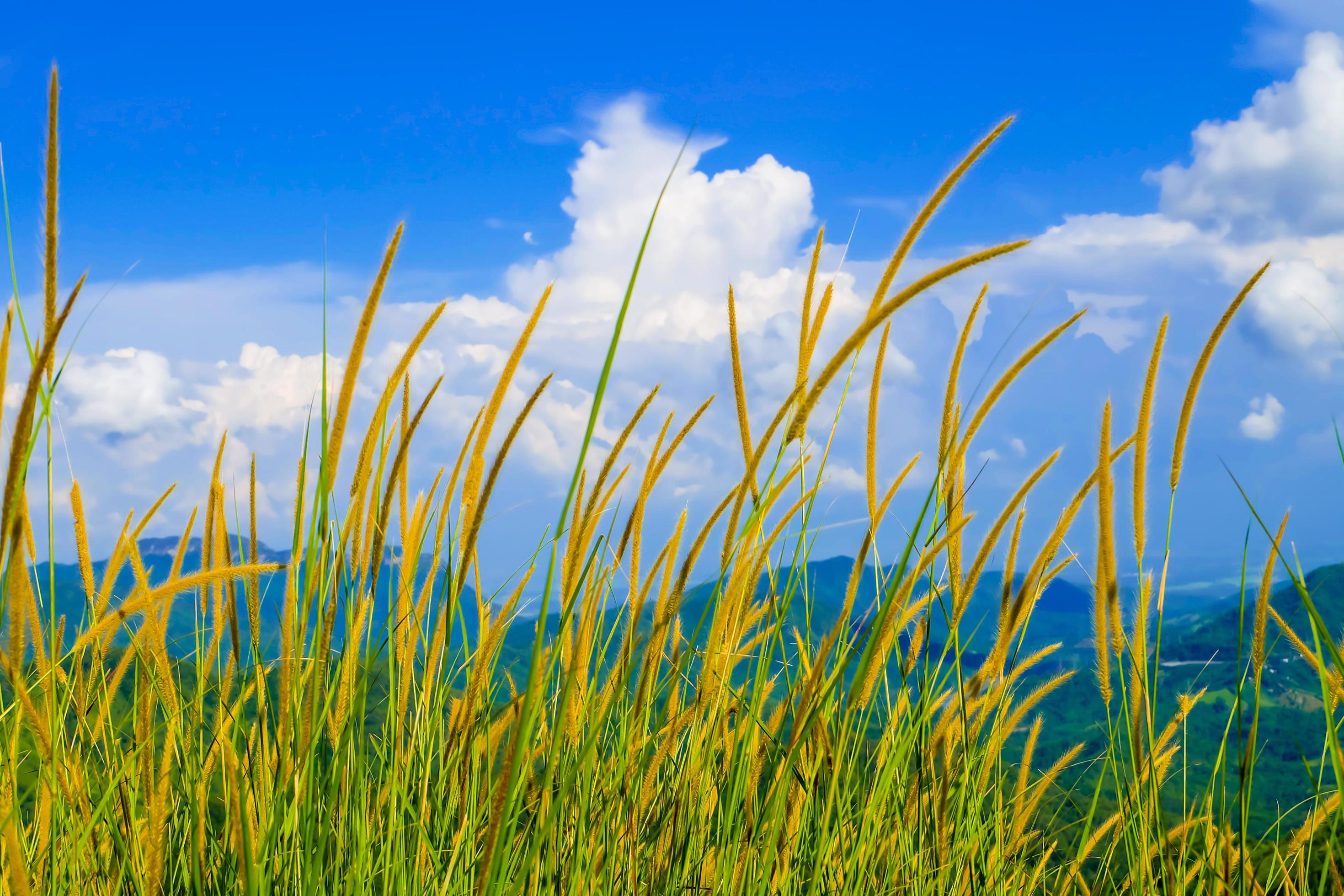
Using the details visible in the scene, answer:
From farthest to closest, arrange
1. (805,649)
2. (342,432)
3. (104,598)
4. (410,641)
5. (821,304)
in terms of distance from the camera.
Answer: (805,649)
(410,641)
(821,304)
(104,598)
(342,432)

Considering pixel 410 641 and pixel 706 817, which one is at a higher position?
pixel 410 641

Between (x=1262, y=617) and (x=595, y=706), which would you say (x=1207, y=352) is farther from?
(x=595, y=706)

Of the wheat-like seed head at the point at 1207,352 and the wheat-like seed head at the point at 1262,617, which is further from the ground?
the wheat-like seed head at the point at 1207,352

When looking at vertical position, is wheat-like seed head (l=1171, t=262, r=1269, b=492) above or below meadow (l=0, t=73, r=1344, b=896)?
above

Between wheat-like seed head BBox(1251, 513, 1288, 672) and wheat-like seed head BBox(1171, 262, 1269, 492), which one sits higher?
wheat-like seed head BBox(1171, 262, 1269, 492)

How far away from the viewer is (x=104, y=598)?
117cm

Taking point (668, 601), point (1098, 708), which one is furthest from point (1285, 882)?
point (668, 601)

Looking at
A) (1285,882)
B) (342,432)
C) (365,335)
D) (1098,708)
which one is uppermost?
(365,335)

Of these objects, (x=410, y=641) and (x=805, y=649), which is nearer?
(x=410, y=641)

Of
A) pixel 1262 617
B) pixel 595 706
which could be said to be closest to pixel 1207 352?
pixel 1262 617

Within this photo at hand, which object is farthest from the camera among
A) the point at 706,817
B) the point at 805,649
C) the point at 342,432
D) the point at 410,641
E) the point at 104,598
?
the point at 706,817

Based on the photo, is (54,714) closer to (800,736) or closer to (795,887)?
(800,736)

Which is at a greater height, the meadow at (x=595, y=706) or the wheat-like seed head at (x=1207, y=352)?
the wheat-like seed head at (x=1207, y=352)

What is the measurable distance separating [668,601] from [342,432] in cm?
57
